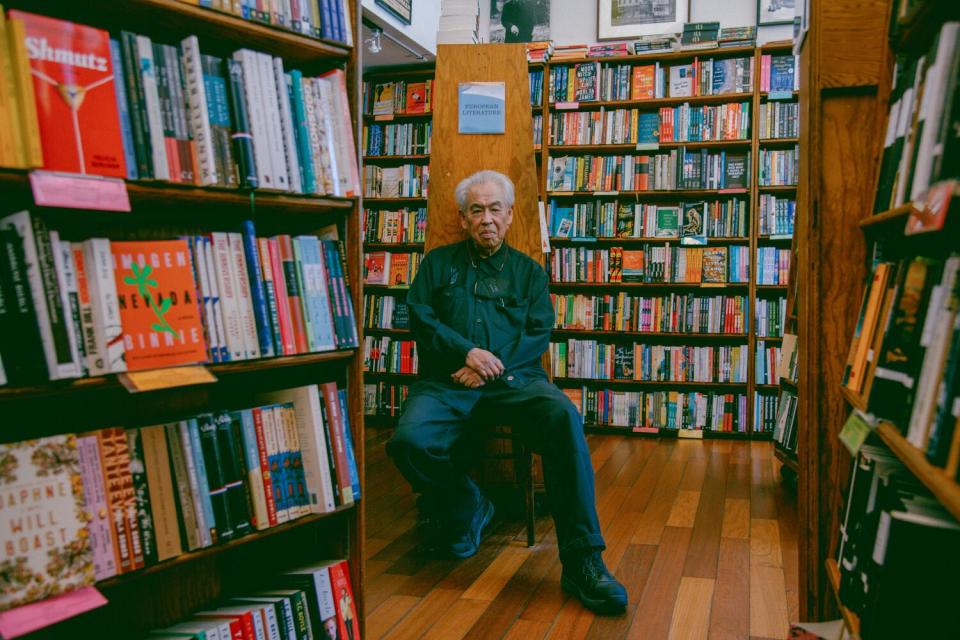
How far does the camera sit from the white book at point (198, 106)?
139cm

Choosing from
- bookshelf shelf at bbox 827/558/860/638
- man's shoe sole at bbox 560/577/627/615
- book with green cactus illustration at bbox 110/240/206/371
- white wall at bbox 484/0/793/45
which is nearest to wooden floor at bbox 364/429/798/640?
man's shoe sole at bbox 560/577/627/615

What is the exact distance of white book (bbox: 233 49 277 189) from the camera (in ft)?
4.86

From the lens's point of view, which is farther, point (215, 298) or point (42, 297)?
point (215, 298)

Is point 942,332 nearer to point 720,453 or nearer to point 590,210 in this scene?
point 720,453

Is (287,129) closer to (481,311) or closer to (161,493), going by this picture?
(161,493)

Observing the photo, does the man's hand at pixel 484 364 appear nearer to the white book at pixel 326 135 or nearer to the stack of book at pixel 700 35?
the white book at pixel 326 135

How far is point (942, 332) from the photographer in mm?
923

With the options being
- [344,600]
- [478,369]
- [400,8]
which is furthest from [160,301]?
[400,8]

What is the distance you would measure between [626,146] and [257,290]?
11.3 feet

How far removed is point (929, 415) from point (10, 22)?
1486 mm

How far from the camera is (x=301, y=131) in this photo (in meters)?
1.58

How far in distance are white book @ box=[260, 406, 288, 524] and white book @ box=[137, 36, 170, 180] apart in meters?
0.54

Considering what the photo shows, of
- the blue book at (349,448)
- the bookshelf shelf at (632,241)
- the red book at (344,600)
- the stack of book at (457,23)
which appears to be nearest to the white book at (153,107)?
the blue book at (349,448)

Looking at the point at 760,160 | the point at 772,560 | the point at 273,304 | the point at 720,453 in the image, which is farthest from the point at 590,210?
the point at 273,304
